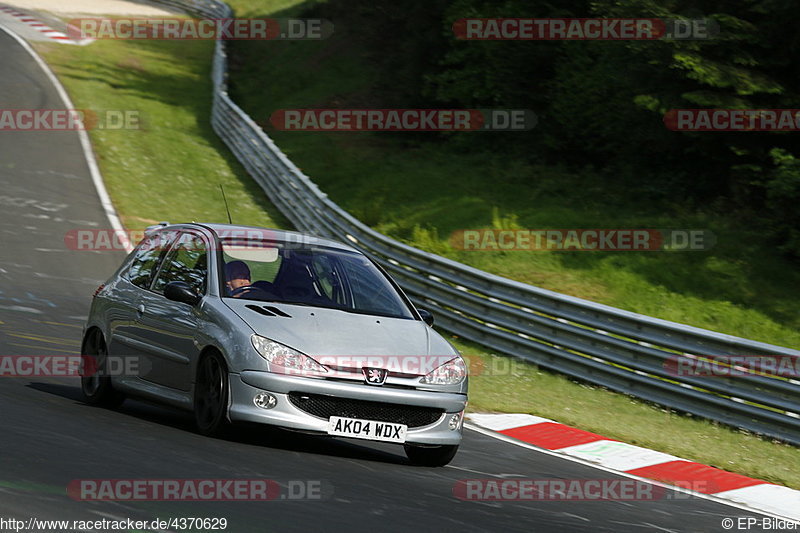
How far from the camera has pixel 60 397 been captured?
9.90 metres

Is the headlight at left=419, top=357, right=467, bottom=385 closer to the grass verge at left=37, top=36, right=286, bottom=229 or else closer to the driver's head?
the driver's head

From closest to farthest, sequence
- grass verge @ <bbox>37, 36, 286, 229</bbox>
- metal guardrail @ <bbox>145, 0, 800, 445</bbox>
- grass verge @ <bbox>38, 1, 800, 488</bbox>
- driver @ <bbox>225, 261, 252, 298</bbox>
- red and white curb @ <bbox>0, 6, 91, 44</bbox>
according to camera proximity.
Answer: driver @ <bbox>225, 261, 252, 298</bbox> → metal guardrail @ <bbox>145, 0, 800, 445</bbox> → grass verge @ <bbox>38, 1, 800, 488</bbox> → grass verge @ <bbox>37, 36, 286, 229</bbox> → red and white curb @ <bbox>0, 6, 91, 44</bbox>

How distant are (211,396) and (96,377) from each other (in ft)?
6.34

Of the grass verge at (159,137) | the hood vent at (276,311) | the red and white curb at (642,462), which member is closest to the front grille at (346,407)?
the hood vent at (276,311)

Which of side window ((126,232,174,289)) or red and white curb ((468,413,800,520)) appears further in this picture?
side window ((126,232,174,289))

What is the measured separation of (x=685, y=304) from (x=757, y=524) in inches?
363

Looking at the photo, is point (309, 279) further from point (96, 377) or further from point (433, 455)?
point (96, 377)

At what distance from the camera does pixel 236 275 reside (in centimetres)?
901

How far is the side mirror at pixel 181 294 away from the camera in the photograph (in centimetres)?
874

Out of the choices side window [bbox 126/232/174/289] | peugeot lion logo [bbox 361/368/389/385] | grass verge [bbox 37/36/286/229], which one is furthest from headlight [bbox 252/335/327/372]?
grass verge [bbox 37/36/286/229]

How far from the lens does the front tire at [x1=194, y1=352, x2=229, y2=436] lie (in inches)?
323

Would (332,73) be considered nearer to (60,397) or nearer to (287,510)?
(60,397)

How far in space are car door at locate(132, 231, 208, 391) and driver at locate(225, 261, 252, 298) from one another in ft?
0.60

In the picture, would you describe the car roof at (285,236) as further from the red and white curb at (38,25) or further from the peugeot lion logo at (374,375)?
the red and white curb at (38,25)
